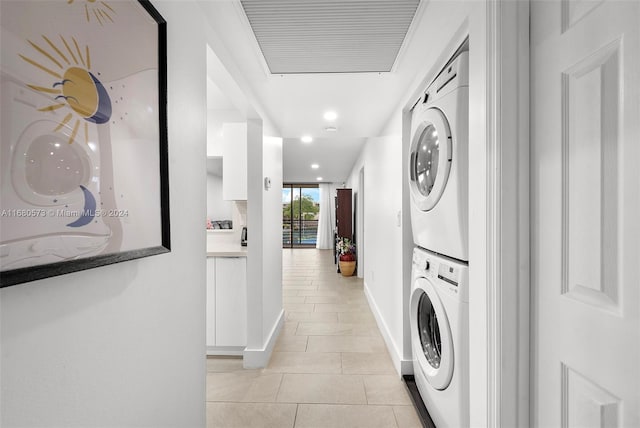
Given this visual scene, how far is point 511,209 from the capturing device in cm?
98

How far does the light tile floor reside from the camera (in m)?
1.87

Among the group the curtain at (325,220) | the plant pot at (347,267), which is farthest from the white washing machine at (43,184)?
the curtain at (325,220)

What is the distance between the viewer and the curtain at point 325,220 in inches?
417

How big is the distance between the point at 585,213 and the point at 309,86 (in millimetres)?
1771

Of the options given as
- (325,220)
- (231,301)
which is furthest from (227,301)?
(325,220)

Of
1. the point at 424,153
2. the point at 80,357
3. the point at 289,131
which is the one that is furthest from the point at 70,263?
the point at 289,131

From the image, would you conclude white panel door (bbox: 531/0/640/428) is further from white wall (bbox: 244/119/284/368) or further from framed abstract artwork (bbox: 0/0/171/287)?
→ white wall (bbox: 244/119/284/368)

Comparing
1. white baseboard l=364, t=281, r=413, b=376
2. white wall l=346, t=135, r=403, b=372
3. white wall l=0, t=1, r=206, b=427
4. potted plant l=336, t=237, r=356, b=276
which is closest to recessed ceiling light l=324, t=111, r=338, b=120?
white wall l=346, t=135, r=403, b=372

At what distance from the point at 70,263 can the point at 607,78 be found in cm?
132

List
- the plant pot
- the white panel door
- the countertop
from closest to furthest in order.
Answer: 1. the white panel door
2. the countertop
3. the plant pot

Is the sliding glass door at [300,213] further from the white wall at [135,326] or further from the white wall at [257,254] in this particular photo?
the white wall at [135,326]

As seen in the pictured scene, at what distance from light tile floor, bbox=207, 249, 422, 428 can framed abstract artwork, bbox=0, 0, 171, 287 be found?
1572mm

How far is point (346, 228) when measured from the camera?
648cm

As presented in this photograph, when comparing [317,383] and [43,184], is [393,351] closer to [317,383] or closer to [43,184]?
[317,383]
